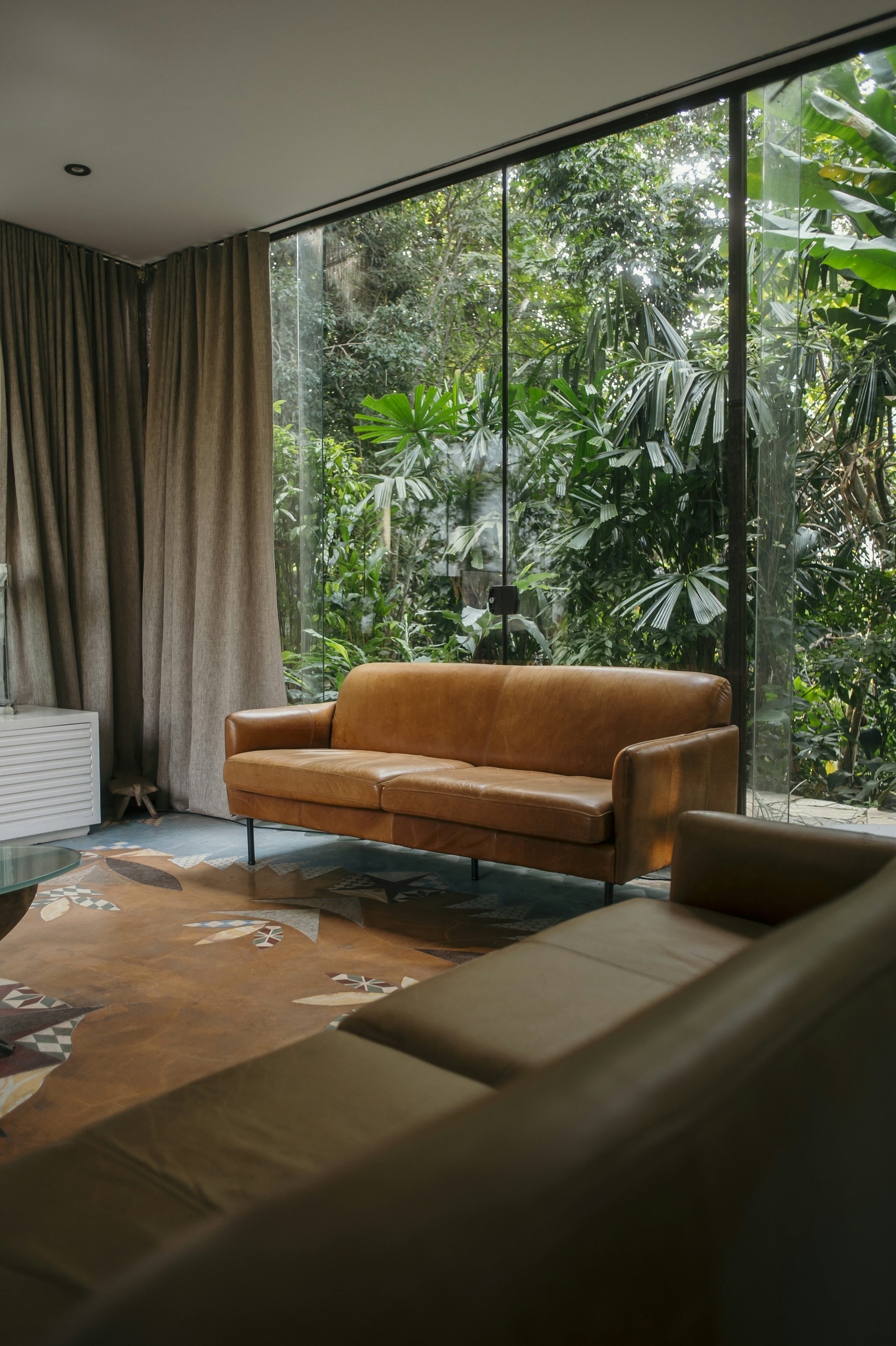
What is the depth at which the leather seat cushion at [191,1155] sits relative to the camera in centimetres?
76

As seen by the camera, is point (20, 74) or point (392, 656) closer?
point (20, 74)

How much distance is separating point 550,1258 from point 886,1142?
372 millimetres

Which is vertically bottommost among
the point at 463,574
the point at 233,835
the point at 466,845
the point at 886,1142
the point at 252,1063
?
the point at 233,835

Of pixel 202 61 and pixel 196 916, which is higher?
pixel 202 61

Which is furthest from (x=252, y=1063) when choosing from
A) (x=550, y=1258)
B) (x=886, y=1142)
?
(x=550, y=1258)

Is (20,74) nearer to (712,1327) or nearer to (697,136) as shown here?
(697,136)

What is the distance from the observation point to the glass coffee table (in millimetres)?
1999

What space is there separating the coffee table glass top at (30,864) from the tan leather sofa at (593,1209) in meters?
1.21

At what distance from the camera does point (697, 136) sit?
327cm

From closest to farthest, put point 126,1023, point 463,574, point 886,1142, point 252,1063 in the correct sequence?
point 886,1142
point 252,1063
point 126,1023
point 463,574

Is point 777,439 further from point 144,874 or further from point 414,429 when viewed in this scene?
point 144,874

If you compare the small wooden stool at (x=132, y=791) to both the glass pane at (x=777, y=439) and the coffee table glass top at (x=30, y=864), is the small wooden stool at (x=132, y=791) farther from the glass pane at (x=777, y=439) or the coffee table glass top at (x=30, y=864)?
the glass pane at (x=777, y=439)

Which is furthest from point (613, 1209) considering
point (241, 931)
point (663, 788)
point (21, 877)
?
point (241, 931)

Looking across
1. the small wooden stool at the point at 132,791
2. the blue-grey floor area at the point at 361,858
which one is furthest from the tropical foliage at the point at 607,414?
the small wooden stool at the point at 132,791
